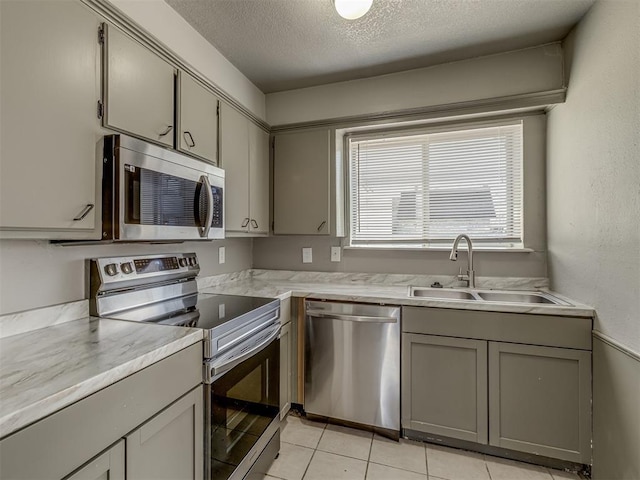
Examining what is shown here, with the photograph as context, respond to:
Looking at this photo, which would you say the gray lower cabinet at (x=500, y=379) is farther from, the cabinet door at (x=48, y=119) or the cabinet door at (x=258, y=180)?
the cabinet door at (x=48, y=119)

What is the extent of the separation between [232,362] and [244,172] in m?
1.38

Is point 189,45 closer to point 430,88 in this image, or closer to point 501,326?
point 430,88

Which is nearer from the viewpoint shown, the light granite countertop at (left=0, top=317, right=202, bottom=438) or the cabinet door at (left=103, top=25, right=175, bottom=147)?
the light granite countertop at (left=0, top=317, right=202, bottom=438)

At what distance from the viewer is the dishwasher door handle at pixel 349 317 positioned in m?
1.96

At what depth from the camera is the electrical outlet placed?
2768 mm

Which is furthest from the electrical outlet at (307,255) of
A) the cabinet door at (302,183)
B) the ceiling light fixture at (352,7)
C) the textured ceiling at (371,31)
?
the ceiling light fixture at (352,7)

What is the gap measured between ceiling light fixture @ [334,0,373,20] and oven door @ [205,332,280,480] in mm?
1685

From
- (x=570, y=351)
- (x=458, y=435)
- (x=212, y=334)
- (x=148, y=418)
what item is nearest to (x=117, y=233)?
(x=212, y=334)

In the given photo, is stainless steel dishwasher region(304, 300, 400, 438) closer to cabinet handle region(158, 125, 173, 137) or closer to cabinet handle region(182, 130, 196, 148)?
cabinet handle region(182, 130, 196, 148)

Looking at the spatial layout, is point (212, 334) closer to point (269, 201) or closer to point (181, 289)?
point (181, 289)

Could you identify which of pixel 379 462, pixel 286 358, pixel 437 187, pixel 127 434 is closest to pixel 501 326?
pixel 379 462

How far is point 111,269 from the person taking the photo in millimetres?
1479

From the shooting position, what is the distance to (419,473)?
5.56 feet

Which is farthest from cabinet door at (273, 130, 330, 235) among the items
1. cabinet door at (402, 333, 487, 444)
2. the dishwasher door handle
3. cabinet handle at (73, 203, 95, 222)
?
cabinet handle at (73, 203, 95, 222)
